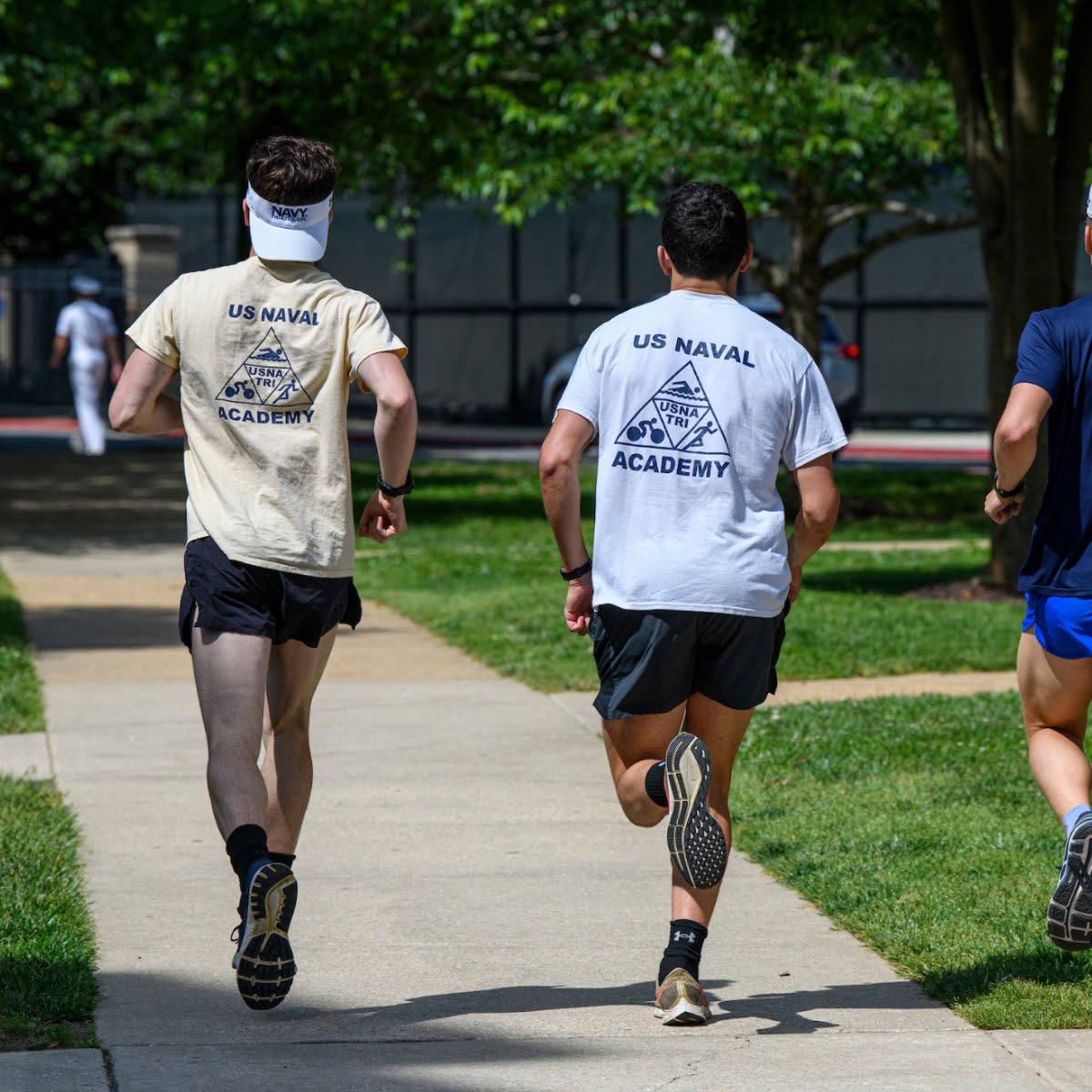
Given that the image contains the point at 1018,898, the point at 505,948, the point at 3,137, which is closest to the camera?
the point at 505,948

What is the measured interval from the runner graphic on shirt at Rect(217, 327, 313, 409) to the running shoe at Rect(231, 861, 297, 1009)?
3.52ft

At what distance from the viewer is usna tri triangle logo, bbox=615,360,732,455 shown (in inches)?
167

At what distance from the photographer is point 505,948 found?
198 inches

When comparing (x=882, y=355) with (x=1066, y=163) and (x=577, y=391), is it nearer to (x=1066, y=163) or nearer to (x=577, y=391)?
(x=1066, y=163)

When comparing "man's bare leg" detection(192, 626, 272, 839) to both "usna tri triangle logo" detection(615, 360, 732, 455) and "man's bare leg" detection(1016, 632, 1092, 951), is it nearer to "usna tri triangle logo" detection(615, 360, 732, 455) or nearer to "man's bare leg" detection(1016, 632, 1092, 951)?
"usna tri triangle logo" detection(615, 360, 732, 455)

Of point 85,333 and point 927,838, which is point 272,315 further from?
point 85,333

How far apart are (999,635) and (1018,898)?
528 centimetres

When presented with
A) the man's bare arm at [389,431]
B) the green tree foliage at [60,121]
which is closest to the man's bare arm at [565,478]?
the man's bare arm at [389,431]

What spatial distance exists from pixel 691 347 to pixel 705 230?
291 millimetres

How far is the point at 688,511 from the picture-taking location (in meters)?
4.27

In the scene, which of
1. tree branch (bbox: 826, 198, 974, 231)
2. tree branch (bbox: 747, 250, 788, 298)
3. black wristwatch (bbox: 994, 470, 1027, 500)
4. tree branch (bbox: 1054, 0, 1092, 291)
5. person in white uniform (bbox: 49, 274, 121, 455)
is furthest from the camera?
person in white uniform (bbox: 49, 274, 121, 455)

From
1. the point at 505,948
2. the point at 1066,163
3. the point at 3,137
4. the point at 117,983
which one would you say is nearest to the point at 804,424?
the point at 505,948

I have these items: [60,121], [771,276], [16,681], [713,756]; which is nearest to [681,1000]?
[713,756]

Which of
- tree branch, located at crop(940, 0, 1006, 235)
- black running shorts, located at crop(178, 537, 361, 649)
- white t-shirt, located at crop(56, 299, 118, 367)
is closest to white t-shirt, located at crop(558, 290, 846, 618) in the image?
black running shorts, located at crop(178, 537, 361, 649)
